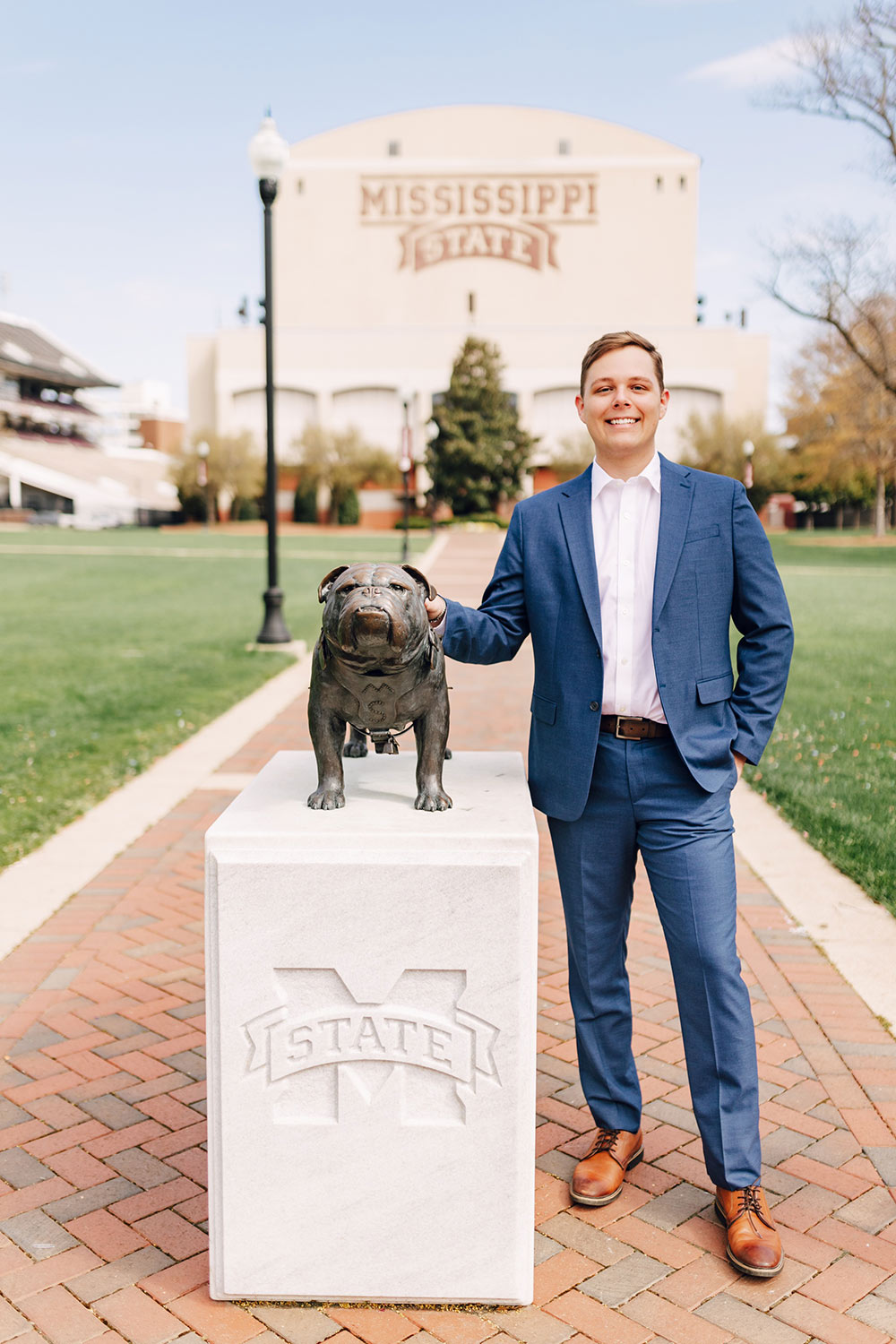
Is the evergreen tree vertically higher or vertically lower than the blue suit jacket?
higher

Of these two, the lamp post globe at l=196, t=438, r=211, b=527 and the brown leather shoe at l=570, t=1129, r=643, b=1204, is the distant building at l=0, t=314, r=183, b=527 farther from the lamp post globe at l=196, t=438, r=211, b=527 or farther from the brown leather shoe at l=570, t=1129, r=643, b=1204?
the brown leather shoe at l=570, t=1129, r=643, b=1204

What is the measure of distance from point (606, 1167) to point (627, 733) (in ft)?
3.85

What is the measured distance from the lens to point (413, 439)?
53.1 metres

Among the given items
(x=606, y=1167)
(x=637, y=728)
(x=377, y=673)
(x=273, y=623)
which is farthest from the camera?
(x=273, y=623)

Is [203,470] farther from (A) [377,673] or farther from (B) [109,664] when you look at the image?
(A) [377,673]

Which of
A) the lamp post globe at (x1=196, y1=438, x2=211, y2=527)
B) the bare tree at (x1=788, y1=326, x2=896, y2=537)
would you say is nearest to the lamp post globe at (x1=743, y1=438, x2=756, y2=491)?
the bare tree at (x1=788, y1=326, x2=896, y2=537)

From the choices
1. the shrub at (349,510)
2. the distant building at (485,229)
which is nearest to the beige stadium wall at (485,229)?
the distant building at (485,229)

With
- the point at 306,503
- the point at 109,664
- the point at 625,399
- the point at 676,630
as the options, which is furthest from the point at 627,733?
the point at 306,503

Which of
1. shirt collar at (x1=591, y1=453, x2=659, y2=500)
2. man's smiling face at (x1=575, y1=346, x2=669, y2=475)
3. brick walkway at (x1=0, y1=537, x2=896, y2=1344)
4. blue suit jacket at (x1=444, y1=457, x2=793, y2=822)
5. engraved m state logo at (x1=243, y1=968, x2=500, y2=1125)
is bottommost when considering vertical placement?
brick walkway at (x1=0, y1=537, x2=896, y2=1344)

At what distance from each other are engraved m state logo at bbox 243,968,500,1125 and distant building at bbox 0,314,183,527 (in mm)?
56407

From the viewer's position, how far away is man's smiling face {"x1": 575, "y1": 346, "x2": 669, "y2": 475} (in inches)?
113

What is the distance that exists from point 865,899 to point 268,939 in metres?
3.52

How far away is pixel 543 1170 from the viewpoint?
325 centimetres

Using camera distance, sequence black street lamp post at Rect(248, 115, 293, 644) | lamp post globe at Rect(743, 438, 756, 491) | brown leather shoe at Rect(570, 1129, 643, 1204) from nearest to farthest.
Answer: brown leather shoe at Rect(570, 1129, 643, 1204)
black street lamp post at Rect(248, 115, 293, 644)
lamp post globe at Rect(743, 438, 756, 491)
